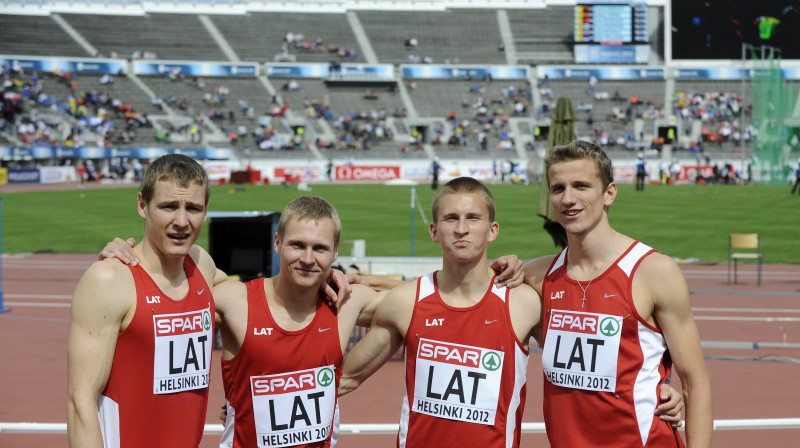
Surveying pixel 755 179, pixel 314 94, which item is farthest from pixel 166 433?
pixel 314 94

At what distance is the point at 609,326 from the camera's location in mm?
3807

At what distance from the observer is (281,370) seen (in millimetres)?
3855

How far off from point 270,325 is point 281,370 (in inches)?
8.2

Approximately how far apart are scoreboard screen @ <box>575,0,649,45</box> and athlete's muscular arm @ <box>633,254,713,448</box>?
65.2m

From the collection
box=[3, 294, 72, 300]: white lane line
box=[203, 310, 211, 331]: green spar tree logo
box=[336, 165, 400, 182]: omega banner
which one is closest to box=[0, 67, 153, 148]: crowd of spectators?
box=[336, 165, 400, 182]: omega banner

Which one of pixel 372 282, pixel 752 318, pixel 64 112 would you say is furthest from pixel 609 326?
pixel 64 112

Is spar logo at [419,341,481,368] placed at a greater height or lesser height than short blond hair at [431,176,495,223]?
lesser

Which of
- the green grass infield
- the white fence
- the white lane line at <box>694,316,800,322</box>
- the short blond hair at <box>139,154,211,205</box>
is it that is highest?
the short blond hair at <box>139,154,211,205</box>

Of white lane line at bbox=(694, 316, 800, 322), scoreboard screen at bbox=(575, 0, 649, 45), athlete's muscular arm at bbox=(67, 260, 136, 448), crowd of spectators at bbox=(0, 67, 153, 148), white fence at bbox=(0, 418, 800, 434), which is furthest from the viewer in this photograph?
scoreboard screen at bbox=(575, 0, 649, 45)

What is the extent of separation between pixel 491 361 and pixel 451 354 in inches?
7.3

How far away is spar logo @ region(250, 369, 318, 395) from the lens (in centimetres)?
385

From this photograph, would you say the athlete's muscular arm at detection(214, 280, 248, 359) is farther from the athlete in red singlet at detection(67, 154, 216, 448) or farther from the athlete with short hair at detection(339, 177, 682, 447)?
the athlete with short hair at detection(339, 177, 682, 447)

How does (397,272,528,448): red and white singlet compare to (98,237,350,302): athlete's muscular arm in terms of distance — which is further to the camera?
(397,272,528,448): red and white singlet

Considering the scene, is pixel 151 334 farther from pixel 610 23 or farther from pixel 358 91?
pixel 610 23
